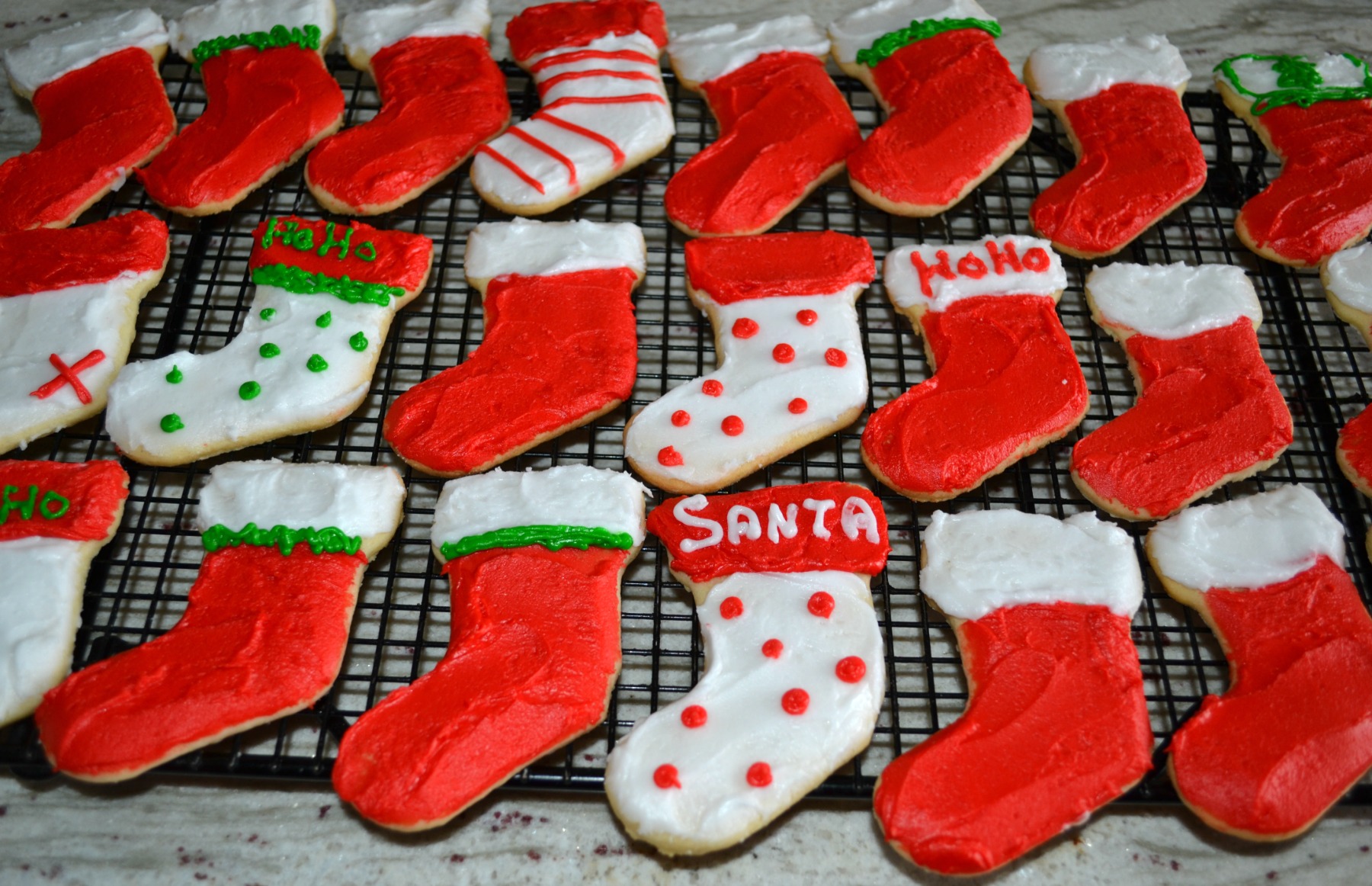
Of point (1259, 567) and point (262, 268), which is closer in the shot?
point (1259, 567)

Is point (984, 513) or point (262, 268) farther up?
point (262, 268)

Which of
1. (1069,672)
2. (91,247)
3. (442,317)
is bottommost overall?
(1069,672)

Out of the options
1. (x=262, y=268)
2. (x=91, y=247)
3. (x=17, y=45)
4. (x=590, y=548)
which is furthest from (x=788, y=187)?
(x=17, y=45)

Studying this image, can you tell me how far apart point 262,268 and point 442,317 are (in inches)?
14.8

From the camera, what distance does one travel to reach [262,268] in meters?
2.34

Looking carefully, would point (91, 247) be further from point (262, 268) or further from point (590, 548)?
point (590, 548)

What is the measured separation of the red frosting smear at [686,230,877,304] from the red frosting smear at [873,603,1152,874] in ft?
2.56

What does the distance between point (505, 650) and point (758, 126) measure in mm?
1332

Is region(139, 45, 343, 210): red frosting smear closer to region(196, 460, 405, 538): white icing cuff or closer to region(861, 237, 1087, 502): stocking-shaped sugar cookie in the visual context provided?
region(196, 460, 405, 538): white icing cuff

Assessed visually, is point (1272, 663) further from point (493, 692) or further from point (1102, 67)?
point (1102, 67)

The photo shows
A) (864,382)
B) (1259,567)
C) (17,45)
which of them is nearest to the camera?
(1259,567)

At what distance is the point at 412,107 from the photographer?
2.60 m

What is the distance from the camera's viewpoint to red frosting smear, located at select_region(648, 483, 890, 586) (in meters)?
1.97

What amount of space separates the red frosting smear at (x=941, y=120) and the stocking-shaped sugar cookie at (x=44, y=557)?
1.67 meters
